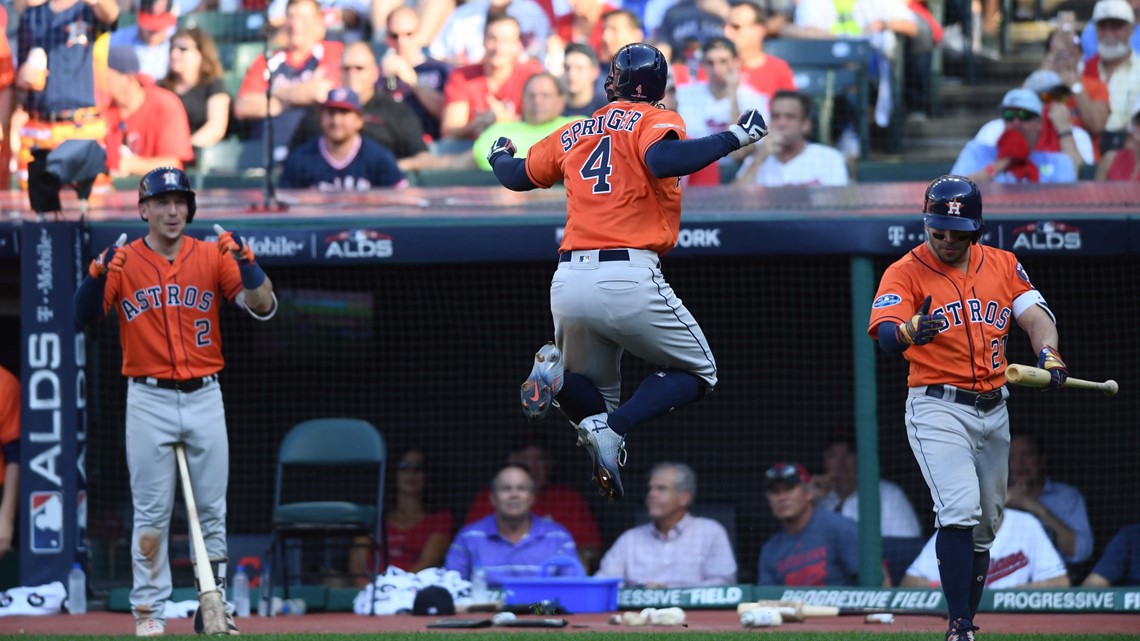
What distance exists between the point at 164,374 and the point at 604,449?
7.69 ft

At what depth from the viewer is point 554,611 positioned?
761 centimetres

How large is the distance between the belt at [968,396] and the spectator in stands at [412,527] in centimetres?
372

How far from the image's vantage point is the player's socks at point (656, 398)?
17.4ft

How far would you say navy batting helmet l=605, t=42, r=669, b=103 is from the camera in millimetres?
5242

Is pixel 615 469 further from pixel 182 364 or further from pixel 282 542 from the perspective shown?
pixel 282 542

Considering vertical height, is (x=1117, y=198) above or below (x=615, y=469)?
above

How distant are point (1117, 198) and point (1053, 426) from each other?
5.35 feet

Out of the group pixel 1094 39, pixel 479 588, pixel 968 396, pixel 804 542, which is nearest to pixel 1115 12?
pixel 1094 39

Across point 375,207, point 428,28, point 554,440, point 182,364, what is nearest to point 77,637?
point 182,364

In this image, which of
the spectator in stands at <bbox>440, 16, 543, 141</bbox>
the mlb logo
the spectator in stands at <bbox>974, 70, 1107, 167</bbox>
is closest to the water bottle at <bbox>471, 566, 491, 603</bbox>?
the mlb logo

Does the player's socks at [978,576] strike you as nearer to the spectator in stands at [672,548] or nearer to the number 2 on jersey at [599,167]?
the number 2 on jersey at [599,167]

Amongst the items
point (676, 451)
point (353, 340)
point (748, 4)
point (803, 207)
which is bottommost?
point (676, 451)

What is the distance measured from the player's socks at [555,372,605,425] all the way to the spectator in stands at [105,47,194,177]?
4.12 meters

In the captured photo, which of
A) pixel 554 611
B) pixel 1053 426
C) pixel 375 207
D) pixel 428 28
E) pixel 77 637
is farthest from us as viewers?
pixel 428 28
